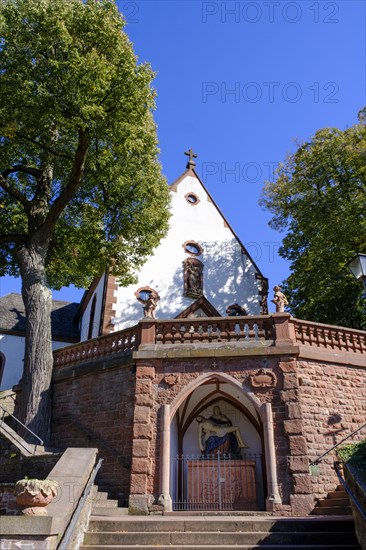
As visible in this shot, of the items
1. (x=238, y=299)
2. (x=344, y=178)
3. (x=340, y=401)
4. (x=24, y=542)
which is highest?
(x=344, y=178)

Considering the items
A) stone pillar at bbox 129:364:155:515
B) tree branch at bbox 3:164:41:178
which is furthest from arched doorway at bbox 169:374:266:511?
tree branch at bbox 3:164:41:178

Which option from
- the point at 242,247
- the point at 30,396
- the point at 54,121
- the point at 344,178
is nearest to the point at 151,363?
the point at 30,396

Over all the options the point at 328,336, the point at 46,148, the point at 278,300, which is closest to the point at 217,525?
the point at 278,300

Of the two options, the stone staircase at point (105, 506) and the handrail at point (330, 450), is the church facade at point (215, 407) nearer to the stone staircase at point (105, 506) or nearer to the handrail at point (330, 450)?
the handrail at point (330, 450)

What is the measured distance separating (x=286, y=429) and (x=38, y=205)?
9210 mm

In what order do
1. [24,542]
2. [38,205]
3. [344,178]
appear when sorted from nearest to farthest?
[24,542] → [38,205] → [344,178]

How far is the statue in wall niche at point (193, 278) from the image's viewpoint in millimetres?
19000

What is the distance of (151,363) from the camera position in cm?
1188

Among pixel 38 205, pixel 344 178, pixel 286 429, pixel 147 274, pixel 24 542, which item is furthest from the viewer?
pixel 344 178

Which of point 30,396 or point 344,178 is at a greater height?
point 344,178

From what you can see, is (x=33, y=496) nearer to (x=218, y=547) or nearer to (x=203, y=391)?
(x=218, y=547)

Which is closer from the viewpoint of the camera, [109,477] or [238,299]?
[109,477]

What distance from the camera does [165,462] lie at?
10719mm

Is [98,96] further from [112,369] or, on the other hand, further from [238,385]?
[238,385]
